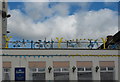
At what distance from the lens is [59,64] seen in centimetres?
1633

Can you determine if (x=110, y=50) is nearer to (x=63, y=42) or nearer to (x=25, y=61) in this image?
(x=63, y=42)

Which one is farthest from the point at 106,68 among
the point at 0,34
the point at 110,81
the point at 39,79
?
the point at 0,34

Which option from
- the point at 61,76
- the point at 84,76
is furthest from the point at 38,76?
the point at 84,76

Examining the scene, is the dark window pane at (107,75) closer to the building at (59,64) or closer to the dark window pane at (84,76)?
the building at (59,64)

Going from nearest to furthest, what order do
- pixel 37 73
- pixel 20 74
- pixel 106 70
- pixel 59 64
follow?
pixel 20 74
pixel 37 73
pixel 59 64
pixel 106 70

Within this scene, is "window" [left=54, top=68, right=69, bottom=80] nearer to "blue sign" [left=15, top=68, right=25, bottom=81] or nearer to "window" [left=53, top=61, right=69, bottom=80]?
"window" [left=53, top=61, right=69, bottom=80]

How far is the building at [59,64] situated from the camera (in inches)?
629

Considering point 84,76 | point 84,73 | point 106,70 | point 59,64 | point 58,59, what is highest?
point 58,59

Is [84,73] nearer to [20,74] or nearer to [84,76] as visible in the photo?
[84,76]

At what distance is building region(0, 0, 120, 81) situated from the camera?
15969 mm

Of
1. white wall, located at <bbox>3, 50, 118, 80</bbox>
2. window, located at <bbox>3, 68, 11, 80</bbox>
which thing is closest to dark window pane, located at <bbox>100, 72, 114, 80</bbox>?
white wall, located at <bbox>3, 50, 118, 80</bbox>

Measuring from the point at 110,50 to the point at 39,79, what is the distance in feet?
22.2

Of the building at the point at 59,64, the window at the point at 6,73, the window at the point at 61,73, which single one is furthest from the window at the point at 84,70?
the window at the point at 6,73

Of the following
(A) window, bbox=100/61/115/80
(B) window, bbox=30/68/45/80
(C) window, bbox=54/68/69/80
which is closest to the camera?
(B) window, bbox=30/68/45/80
